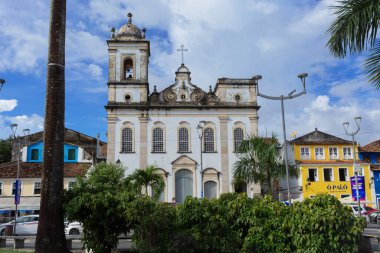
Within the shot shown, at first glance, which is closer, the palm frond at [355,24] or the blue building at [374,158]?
the palm frond at [355,24]

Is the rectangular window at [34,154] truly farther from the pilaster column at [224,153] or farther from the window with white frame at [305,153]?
the window with white frame at [305,153]

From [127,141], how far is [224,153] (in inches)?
337

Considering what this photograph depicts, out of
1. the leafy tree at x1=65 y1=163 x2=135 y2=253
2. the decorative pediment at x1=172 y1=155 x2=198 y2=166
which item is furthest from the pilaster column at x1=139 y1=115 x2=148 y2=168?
the leafy tree at x1=65 y1=163 x2=135 y2=253

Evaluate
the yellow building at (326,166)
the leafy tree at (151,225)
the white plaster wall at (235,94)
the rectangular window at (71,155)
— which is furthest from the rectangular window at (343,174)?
the leafy tree at (151,225)

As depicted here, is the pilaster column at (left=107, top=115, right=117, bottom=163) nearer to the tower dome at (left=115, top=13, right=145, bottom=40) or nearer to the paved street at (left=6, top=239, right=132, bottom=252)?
the tower dome at (left=115, top=13, right=145, bottom=40)

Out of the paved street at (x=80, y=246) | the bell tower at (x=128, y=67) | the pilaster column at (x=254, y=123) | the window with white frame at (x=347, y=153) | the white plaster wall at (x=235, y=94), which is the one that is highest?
the bell tower at (x=128, y=67)

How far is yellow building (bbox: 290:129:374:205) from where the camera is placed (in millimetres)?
41250

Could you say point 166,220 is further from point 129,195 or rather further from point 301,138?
point 301,138

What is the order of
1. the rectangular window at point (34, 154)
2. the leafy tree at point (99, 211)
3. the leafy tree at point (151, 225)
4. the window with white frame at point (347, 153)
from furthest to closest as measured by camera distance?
1. the rectangular window at point (34, 154)
2. the window with white frame at point (347, 153)
3. the leafy tree at point (99, 211)
4. the leafy tree at point (151, 225)

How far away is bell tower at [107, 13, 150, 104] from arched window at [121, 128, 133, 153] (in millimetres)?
2603

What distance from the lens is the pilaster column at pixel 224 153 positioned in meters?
36.7

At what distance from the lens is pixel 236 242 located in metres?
11.7

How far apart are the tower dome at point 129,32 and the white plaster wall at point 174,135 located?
716 cm

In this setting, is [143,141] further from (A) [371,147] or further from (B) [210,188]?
(A) [371,147]
